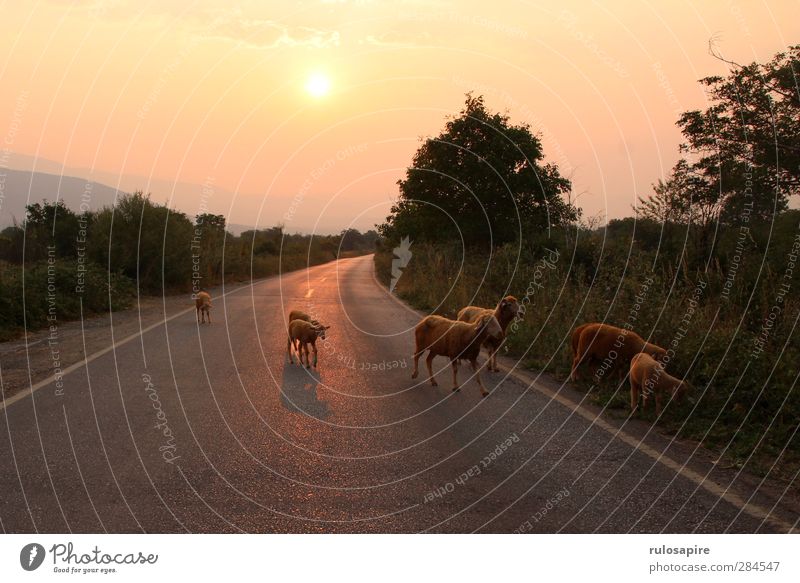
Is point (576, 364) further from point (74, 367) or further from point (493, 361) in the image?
point (74, 367)

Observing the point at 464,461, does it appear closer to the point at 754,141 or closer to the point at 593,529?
the point at 593,529

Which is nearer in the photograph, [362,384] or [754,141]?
[362,384]

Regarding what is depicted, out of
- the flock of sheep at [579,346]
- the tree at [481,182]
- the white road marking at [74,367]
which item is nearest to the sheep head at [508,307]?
the flock of sheep at [579,346]

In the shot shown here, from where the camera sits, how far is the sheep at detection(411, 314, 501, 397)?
28.9 feet

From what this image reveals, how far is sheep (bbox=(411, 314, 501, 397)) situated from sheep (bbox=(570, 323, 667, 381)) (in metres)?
1.25

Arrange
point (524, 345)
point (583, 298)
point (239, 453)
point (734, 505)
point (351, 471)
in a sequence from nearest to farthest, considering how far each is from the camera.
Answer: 1. point (734, 505)
2. point (351, 471)
3. point (239, 453)
4. point (524, 345)
5. point (583, 298)

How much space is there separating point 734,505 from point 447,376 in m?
5.31

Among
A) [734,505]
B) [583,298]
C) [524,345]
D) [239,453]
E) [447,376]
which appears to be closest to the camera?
[734,505]

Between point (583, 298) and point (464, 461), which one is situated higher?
point (583, 298)

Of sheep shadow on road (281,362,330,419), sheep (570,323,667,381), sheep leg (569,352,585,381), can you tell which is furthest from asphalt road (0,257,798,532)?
sheep (570,323,667,381)

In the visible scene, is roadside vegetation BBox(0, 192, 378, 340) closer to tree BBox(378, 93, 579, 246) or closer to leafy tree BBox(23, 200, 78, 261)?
leafy tree BBox(23, 200, 78, 261)

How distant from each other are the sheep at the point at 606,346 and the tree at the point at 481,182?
17.2 meters

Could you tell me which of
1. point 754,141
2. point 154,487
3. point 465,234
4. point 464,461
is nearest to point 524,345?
point 464,461

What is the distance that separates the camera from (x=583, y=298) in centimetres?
1353
